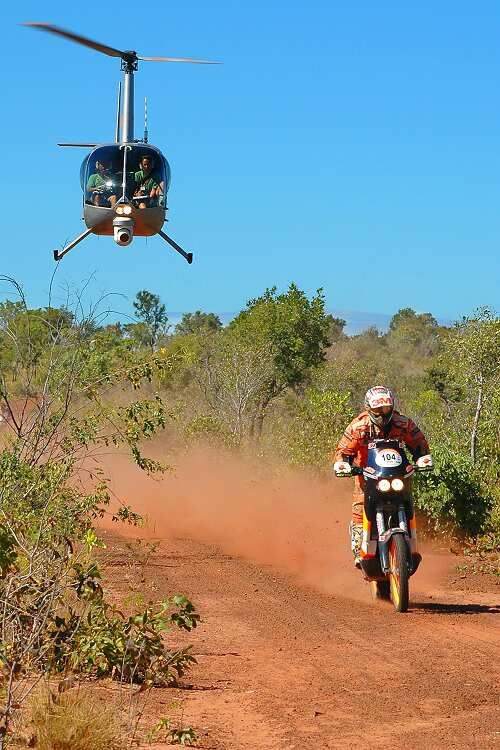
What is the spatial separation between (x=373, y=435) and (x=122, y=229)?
25.4 ft

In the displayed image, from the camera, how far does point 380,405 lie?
11.8 metres

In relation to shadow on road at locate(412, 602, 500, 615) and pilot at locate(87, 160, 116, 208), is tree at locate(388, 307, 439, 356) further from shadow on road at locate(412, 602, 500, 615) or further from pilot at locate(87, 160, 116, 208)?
shadow on road at locate(412, 602, 500, 615)

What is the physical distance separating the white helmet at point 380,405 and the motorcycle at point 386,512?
0.28m

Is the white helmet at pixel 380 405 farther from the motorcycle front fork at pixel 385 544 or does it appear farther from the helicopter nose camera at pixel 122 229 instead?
the helicopter nose camera at pixel 122 229

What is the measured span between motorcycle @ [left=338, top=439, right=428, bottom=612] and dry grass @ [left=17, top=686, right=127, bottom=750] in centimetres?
506

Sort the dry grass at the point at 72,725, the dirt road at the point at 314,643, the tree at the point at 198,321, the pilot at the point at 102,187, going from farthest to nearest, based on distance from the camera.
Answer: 1. the tree at the point at 198,321
2. the pilot at the point at 102,187
3. the dirt road at the point at 314,643
4. the dry grass at the point at 72,725

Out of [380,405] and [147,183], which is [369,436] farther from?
[147,183]

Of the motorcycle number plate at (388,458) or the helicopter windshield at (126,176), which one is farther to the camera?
the helicopter windshield at (126,176)

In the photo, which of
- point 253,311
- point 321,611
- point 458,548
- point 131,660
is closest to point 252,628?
point 321,611

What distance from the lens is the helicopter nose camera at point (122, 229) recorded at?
18.5m

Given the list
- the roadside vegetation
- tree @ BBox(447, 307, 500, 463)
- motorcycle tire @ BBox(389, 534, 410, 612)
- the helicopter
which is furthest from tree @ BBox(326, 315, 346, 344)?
motorcycle tire @ BBox(389, 534, 410, 612)

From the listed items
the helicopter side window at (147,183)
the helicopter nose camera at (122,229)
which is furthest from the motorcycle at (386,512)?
the helicopter side window at (147,183)

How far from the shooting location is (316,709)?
7.68 meters

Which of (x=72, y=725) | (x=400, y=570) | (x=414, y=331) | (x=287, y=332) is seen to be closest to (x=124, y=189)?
(x=400, y=570)
